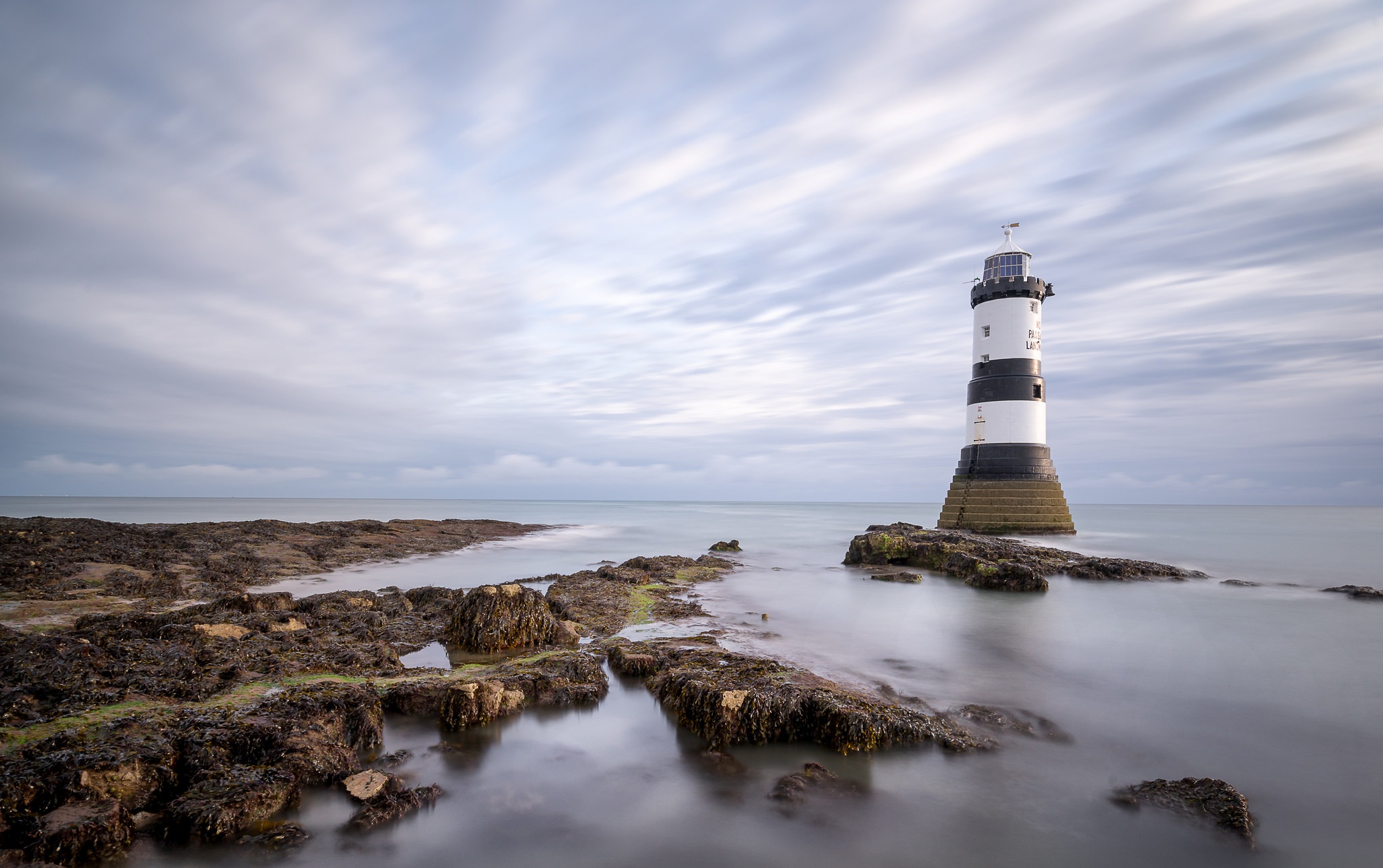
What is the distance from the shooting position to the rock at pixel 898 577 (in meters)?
16.5

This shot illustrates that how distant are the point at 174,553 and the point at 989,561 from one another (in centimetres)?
2143

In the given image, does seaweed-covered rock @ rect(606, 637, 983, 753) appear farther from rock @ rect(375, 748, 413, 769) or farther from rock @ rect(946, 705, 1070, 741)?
rock @ rect(375, 748, 413, 769)

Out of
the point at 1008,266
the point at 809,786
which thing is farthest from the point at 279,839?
the point at 1008,266

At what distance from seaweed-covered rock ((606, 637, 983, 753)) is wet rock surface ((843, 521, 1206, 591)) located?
34.6 feet

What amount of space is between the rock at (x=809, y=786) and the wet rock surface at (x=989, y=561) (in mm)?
12377

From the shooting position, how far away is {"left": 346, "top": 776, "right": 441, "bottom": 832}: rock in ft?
13.5

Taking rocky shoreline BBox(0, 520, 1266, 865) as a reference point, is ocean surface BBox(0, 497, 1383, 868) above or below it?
below

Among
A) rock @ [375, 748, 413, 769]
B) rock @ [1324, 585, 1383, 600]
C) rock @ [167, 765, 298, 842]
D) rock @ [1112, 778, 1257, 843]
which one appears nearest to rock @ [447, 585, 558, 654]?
rock @ [375, 748, 413, 769]

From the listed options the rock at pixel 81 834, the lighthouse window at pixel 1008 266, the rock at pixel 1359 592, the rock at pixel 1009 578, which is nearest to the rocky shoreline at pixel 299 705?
the rock at pixel 81 834

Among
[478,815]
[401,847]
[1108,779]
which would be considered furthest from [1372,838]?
[401,847]

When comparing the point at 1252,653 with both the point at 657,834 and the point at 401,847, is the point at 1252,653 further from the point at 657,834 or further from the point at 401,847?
the point at 401,847

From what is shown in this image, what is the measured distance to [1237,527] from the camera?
54375 millimetres

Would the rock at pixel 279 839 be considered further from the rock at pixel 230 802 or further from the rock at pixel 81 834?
the rock at pixel 81 834

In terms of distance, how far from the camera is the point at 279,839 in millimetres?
3836
